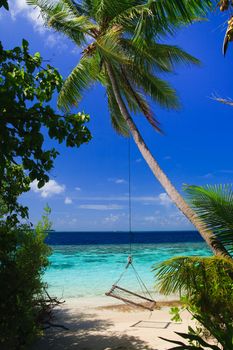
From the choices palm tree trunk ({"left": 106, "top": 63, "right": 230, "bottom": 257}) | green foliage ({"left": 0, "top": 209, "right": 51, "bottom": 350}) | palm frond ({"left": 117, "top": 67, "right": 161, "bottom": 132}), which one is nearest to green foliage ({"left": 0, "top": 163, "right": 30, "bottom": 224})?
green foliage ({"left": 0, "top": 209, "right": 51, "bottom": 350})

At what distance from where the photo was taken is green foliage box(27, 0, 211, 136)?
6836 millimetres

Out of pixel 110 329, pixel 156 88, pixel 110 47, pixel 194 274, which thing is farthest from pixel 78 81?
pixel 194 274

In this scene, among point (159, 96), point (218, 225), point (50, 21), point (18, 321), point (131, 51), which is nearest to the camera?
point (218, 225)

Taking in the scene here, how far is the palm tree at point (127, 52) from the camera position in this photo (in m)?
6.33

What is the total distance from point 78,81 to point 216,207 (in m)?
6.09

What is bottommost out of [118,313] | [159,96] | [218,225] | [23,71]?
[118,313]

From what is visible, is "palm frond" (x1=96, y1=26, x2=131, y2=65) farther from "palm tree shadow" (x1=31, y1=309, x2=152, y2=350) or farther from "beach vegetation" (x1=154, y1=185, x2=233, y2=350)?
"palm tree shadow" (x1=31, y1=309, x2=152, y2=350)

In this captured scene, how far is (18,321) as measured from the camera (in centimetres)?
561

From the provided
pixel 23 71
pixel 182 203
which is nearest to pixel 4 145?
pixel 23 71

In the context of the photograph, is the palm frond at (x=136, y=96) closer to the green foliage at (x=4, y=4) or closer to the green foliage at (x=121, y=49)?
the green foliage at (x=121, y=49)

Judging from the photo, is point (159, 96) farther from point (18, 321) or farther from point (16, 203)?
point (18, 321)

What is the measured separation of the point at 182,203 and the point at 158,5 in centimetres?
327

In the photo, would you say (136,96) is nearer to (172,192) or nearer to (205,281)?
(172,192)

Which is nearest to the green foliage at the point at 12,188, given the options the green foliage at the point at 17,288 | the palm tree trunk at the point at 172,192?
the green foliage at the point at 17,288
